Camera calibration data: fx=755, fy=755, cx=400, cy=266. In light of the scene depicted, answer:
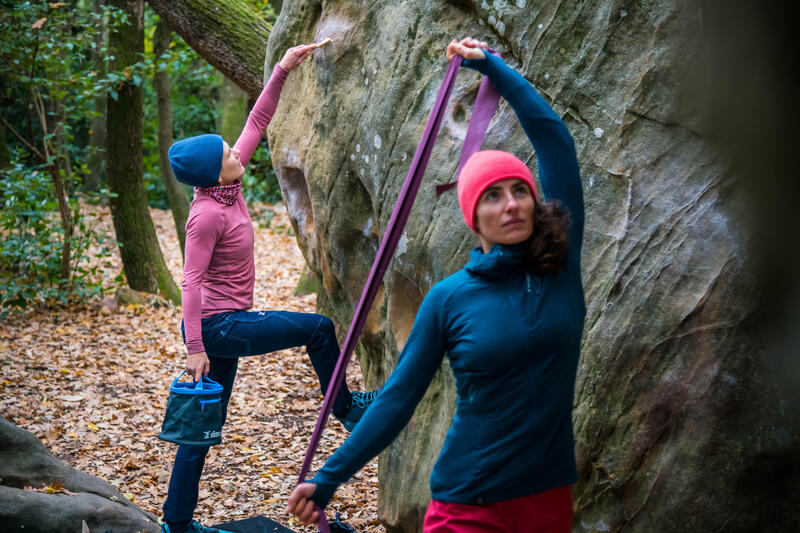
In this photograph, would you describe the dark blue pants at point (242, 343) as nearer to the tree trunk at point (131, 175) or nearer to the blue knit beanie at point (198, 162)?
the blue knit beanie at point (198, 162)

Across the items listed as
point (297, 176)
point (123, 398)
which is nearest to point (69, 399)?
point (123, 398)

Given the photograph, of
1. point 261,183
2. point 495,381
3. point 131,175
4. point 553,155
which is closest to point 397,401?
point 495,381

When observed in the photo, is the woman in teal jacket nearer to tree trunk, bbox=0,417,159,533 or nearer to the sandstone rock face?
the sandstone rock face

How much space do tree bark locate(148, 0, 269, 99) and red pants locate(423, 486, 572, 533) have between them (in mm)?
5852

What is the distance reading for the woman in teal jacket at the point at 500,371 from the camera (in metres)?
2.31

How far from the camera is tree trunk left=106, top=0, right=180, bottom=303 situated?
33.3 feet

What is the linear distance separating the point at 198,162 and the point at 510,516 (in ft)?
8.88

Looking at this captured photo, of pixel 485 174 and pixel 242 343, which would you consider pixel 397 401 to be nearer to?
pixel 485 174

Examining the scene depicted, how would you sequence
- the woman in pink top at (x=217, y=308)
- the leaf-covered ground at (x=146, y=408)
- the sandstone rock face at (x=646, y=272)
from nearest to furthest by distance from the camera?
1. the sandstone rock face at (x=646, y=272)
2. the woman in pink top at (x=217, y=308)
3. the leaf-covered ground at (x=146, y=408)

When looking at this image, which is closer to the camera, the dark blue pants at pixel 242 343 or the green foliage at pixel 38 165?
the dark blue pants at pixel 242 343

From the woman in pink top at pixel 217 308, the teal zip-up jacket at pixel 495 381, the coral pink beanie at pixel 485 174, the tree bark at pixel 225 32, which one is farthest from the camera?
the tree bark at pixel 225 32

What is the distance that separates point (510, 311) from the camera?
2326 millimetres

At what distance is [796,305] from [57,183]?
938 centimetres

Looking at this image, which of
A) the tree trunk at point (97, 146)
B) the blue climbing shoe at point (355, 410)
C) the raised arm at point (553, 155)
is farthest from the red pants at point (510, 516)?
the tree trunk at point (97, 146)
